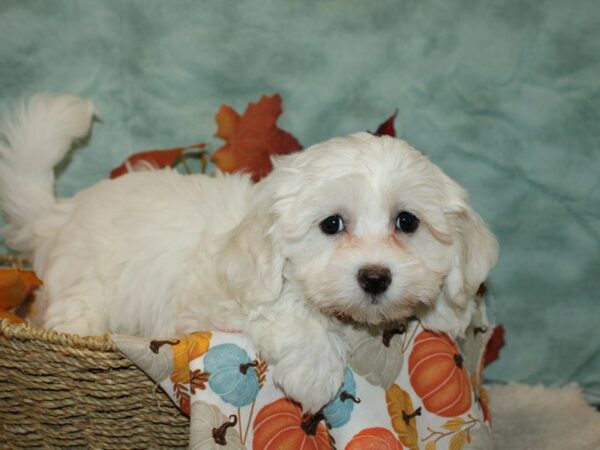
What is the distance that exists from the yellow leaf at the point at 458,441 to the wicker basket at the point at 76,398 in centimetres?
105

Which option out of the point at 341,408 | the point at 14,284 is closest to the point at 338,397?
the point at 341,408

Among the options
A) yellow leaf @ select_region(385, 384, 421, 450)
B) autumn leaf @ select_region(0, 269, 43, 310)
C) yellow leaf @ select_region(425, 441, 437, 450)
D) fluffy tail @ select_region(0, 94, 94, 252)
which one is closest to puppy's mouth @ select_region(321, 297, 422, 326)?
yellow leaf @ select_region(385, 384, 421, 450)

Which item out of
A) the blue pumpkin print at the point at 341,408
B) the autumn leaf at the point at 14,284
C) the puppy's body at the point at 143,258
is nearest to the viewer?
the blue pumpkin print at the point at 341,408

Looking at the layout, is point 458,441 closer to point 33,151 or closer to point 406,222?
point 406,222

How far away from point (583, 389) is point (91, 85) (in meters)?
3.34

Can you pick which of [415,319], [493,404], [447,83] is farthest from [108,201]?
[493,404]

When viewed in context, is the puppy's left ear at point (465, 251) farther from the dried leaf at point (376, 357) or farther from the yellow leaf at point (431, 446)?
the yellow leaf at point (431, 446)

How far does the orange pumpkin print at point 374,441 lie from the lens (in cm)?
275

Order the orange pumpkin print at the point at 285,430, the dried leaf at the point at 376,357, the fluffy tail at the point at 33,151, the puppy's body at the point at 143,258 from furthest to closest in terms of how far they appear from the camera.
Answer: the fluffy tail at the point at 33,151, the puppy's body at the point at 143,258, the dried leaf at the point at 376,357, the orange pumpkin print at the point at 285,430

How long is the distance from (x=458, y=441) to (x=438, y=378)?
0.25 m

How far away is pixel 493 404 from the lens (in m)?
4.18

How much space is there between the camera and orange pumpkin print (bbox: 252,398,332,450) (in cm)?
269

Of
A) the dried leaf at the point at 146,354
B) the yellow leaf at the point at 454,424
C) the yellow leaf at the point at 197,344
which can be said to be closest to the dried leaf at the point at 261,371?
the yellow leaf at the point at 197,344

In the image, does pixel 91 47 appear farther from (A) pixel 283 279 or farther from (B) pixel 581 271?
(B) pixel 581 271
